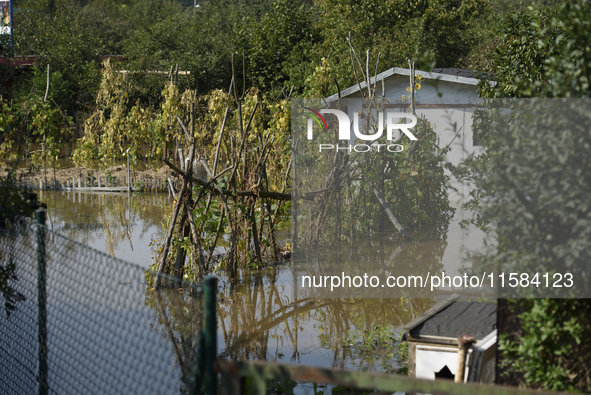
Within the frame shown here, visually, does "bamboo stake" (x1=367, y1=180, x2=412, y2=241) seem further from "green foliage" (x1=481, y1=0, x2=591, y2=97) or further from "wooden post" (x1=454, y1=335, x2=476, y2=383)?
"wooden post" (x1=454, y1=335, x2=476, y2=383)

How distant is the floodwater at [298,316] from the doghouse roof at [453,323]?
1.45 ft

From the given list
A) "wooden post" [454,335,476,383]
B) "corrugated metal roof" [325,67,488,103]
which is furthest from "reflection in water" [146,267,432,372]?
"corrugated metal roof" [325,67,488,103]

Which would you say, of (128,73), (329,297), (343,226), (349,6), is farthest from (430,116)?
(128,73)

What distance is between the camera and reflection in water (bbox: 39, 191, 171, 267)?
9.75 m

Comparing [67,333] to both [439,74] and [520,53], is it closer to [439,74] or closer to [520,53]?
[520,53]

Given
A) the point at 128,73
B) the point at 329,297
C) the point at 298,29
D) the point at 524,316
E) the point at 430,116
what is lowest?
the point at 329,297

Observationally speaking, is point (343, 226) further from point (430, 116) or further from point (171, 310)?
point (430, 116)

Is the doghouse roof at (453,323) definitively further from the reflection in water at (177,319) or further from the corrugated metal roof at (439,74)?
the corrugated metal roof at (439,74)

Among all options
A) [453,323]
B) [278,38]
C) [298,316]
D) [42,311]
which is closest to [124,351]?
[42,311]

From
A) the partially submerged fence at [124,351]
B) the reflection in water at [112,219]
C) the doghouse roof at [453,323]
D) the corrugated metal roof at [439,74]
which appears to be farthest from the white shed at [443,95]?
the partially submerged fence at [124,351]

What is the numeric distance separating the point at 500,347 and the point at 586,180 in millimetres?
760

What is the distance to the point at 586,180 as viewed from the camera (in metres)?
2.25

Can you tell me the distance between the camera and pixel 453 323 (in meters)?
4.06

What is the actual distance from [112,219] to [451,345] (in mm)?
9870
